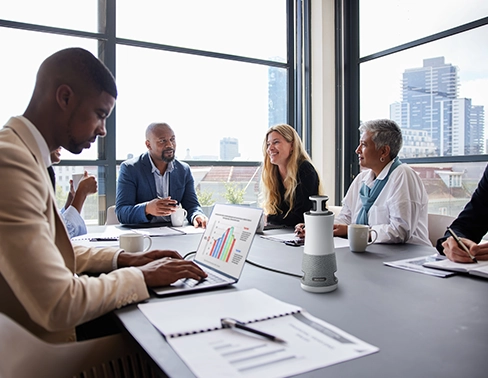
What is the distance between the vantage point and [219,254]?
51.9 inches

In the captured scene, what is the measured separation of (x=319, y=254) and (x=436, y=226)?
1415 millimetres

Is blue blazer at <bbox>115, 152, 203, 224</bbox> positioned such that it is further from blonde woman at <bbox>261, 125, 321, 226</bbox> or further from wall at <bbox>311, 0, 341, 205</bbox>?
wall at <bbox>311, 0, 341, 205</bbox>

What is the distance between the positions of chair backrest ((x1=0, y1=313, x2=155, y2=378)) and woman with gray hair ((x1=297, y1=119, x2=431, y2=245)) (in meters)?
1.28

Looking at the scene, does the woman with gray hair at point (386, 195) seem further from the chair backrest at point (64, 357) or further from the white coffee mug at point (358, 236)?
the chair backrest at point (64, 357)

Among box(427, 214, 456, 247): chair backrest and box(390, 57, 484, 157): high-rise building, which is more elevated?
box(390, 57, 484, 157): high-rise building

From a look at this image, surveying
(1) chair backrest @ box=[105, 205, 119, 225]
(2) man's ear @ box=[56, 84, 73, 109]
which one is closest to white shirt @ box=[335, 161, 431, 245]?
(2) man's ear @ box=[56, 84, 73, 109]

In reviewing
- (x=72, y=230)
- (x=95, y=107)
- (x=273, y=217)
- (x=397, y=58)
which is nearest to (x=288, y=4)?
(x=397, y=58)

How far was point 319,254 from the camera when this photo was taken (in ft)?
3.70

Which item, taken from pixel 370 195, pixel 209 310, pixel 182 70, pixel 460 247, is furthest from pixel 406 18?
pixel 209 310

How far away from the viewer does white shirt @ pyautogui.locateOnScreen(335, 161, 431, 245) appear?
194 centimetres

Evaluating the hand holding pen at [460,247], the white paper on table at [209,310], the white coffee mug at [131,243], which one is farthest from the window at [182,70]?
the hand holding pen at [460,247]

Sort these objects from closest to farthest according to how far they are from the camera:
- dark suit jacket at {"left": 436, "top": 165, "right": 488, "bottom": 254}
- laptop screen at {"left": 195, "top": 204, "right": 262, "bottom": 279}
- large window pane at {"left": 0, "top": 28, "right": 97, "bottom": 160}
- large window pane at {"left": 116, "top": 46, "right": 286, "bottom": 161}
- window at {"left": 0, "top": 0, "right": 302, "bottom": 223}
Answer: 1. laptop screen at {"left": 195, "top": 204, "right": 262, "bottom": 279}
2. dark suit jacket at {"left": 436, "top": 165, "right": 488, "bottom": 254}
3. large window pane at {"left": 0, "top": 28, "right": 97, "bottom": 160}
4. window at {"left": 0, "top": 0, "right": 302, "bottom": 223}
5. large window pane at {"left": 116, "top": 46, "right": 286, "bottom": 161}

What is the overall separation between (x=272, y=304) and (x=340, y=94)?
389 centimetres

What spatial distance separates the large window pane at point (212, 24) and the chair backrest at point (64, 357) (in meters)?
3.37
